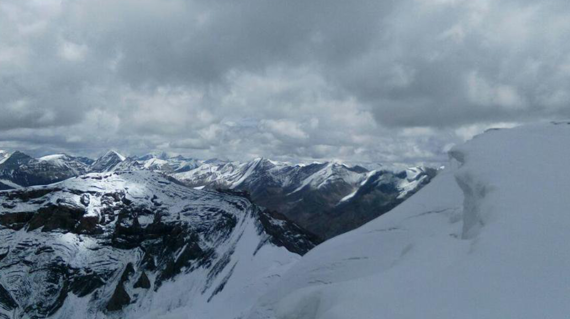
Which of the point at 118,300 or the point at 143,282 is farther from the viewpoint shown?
the point at 143,282

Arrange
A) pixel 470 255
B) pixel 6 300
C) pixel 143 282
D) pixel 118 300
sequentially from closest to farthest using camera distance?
pixel 470 255 → pixel 118 300 → pixel 6 300 → pixel 143 282

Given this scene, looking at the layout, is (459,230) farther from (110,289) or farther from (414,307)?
(110,289)

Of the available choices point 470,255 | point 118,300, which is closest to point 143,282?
point 118,300

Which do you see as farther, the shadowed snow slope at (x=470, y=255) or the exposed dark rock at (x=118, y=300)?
the exposed dark rock at (x=118, y=300)

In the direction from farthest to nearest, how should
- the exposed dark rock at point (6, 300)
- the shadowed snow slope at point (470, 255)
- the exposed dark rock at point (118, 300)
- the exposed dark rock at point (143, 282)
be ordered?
the exposed dark rock at point (143, 282) → the exposed dark rock at point (118, 300) → the exposed dark rock at point (6, 300) → the shadowed snow slope at point (470, 255)

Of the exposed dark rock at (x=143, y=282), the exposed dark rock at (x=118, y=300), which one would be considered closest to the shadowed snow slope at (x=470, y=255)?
the exposed dark rock at (x=118, y=300)

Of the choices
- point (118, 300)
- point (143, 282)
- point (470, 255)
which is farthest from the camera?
point (143, 282)

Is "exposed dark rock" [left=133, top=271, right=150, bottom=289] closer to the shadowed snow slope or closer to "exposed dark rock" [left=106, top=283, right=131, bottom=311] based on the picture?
"exposed dark rock" [left=106, top=283, right=131, bottom=311]

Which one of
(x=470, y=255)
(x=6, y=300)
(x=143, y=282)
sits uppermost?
(x=470, y=255)

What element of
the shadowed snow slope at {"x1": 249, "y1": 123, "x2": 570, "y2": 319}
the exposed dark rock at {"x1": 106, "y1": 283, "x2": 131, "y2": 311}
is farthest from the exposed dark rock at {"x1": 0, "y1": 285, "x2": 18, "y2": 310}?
the shadowed snow slope at {"x1": 249, "y1": 123, "x2": 570, "y2": 319}

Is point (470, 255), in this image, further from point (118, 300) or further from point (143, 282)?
point (143, 282)

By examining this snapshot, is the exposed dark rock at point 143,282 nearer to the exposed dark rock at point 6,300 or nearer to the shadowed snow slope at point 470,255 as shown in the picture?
the exposed dark rock at point 6,300
